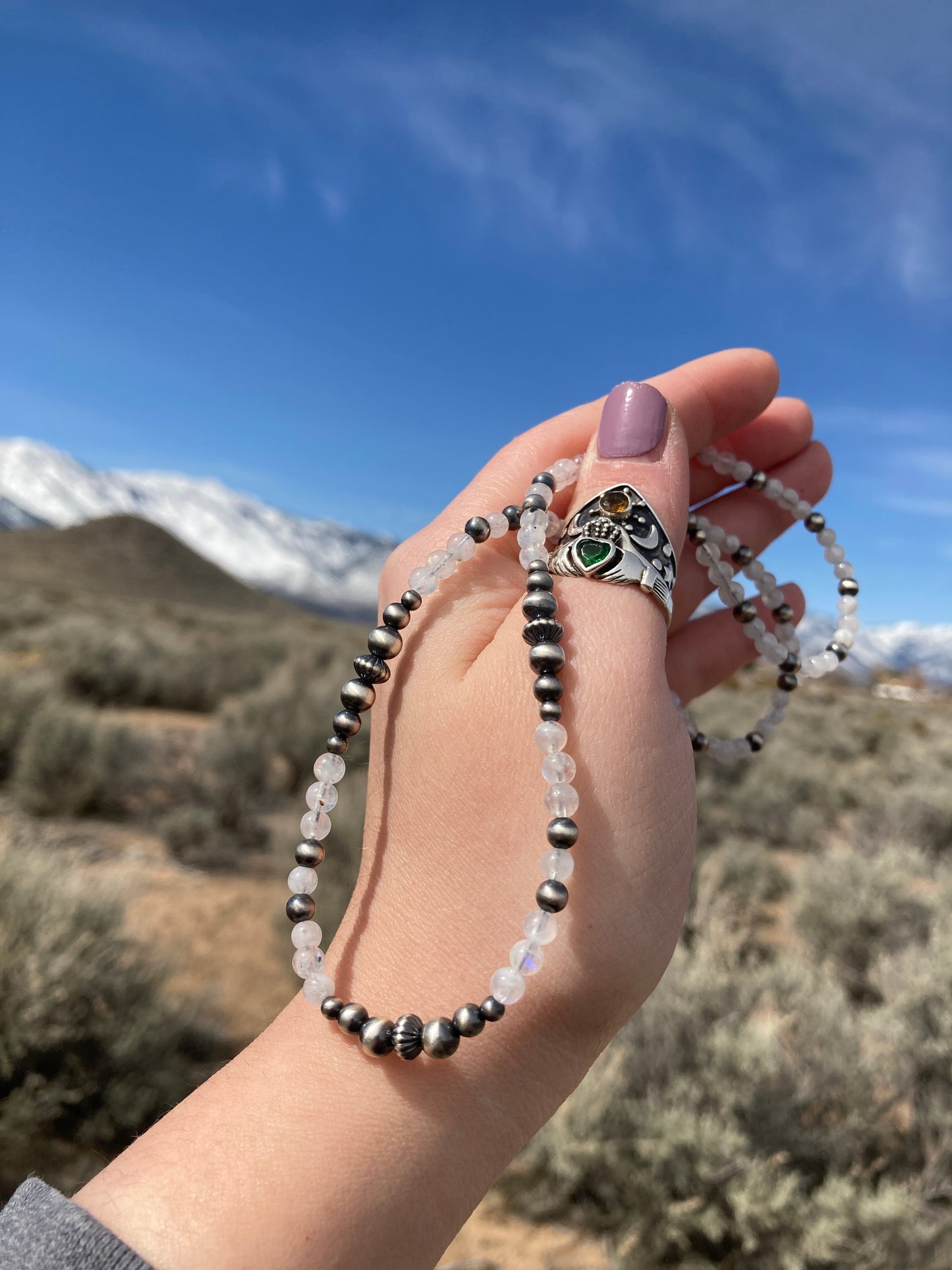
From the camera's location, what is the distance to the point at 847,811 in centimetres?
817

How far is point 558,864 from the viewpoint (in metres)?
1.19

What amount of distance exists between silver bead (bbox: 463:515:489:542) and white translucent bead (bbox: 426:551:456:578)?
7cm

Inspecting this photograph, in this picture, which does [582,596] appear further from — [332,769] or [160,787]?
[160,787]

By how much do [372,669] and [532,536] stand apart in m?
0.43

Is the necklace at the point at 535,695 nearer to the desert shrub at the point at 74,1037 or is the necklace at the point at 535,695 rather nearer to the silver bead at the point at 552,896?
the silver bead at the point at 552,896

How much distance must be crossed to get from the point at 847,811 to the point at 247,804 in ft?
21.0

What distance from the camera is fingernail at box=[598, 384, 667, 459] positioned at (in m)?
1.62

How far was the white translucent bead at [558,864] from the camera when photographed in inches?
46.8

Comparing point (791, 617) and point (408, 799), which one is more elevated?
point (791, 617)

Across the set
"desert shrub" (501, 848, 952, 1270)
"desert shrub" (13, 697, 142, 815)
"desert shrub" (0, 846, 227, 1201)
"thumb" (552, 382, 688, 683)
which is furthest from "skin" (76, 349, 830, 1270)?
"desert shrub" (13, 697, 142, 815)

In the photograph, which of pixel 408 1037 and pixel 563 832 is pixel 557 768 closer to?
pixel 563 832

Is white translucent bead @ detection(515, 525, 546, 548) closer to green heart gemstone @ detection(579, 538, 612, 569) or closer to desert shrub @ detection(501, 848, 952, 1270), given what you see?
green heart gemstone @ detection(579, 538, 612, 569)

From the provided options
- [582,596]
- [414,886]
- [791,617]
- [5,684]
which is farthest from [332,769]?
[5,684]

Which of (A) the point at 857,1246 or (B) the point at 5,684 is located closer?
(A) the point at 857,1246
